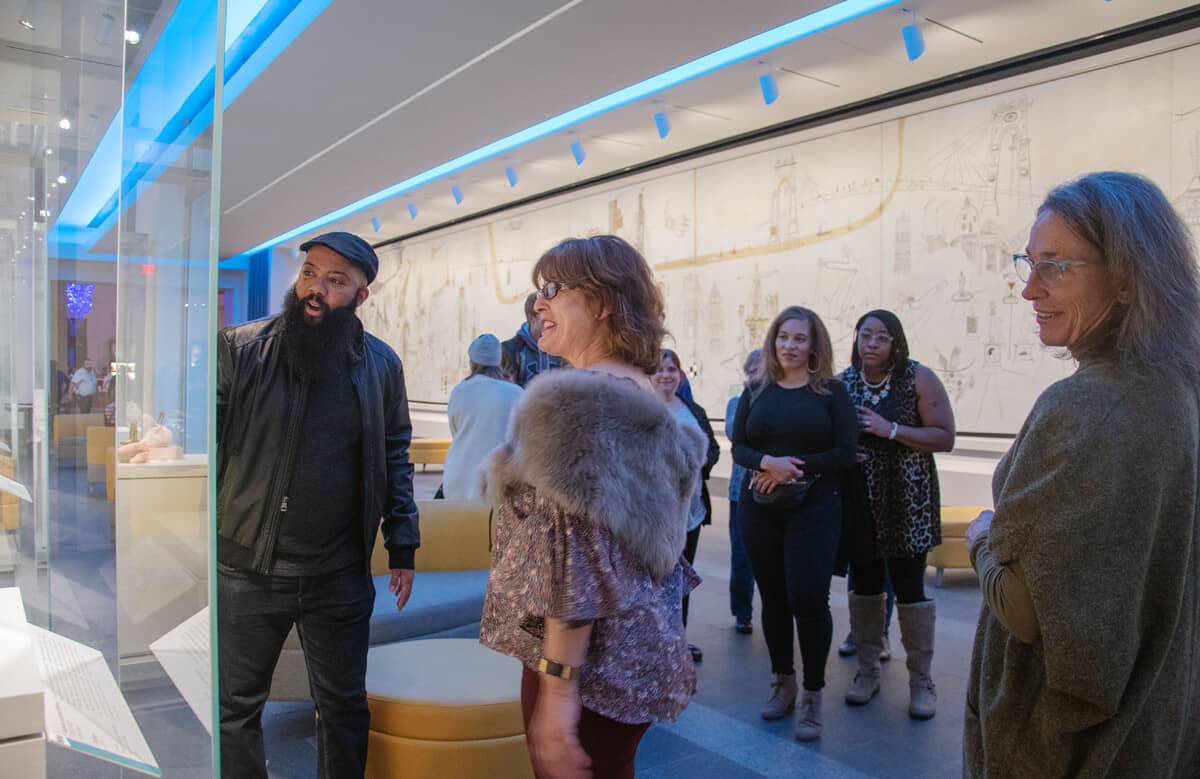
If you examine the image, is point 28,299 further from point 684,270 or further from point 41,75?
point 684,270

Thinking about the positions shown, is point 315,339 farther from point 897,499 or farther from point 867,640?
point 867,640

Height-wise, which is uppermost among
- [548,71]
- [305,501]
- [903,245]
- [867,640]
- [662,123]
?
[662,123]

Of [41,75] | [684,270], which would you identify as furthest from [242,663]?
[684,270]

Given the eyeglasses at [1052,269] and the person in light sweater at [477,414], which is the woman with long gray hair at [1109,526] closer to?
the eyeglasses at [1052,269]

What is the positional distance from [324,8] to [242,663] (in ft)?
16.0

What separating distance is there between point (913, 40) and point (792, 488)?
420 cm

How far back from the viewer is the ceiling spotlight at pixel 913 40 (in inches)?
233

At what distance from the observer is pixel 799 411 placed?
11.7 feet

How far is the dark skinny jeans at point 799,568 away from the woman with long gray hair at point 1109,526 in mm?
2027

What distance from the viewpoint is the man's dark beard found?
226 centimetres

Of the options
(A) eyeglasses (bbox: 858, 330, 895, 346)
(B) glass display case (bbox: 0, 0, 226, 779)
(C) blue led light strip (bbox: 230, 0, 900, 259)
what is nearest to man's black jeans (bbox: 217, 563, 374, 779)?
(B) glass display case (bbox: 0, 0, 226, 779)

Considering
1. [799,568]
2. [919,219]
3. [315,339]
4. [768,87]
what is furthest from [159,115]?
[919,219]

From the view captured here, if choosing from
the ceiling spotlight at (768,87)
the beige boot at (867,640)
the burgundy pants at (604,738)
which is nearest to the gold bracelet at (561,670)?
the burgundy pants at (604,738)

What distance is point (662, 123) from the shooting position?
27.4ft
